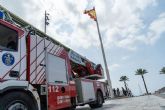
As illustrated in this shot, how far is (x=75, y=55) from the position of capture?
11727 millimetres

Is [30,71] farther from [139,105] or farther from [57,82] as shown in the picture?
[139,105]

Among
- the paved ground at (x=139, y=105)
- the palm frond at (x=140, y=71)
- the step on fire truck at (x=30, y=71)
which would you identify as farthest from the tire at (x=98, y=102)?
the palm frond at (x=140, y=71)

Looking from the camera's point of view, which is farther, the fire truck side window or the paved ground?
the paved ground

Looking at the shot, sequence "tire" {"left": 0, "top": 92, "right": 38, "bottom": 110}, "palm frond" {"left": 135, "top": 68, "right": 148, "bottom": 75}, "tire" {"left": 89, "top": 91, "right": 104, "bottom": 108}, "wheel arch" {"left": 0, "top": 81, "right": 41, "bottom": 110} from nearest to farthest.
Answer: "tire" {"left": 0, "top": 92, "right": 38, "bottom": 110} < "wheel arch" {"left": 0, "top": 81, "right": 41, "bottom": 110} < "tire" {"left": 89, "top": 91, "right": 104, "bottom": 108} < "palm frond" {"left": 135, "top": 68, "right": 148, "bottom": 75}

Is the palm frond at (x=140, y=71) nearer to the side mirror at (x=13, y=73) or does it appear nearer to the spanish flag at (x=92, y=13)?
the spanish flag at (x=92, y=13)

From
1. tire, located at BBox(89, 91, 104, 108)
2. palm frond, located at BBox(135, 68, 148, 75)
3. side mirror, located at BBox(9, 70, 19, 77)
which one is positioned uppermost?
palm frond, located at BBox(135, 68, 148, 75)

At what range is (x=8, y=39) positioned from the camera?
6164mm

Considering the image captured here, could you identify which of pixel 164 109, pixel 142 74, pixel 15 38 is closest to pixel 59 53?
pixel 15 38

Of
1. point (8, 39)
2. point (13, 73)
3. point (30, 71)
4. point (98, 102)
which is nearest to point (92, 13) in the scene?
point (98, 102)

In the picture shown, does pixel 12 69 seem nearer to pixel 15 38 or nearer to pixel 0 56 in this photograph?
pixel 0 56

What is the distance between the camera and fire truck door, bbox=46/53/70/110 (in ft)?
24.3

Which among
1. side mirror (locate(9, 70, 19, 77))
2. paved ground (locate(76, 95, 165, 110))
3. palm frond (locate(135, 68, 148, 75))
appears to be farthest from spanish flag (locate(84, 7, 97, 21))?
palm frond (locate(135, 68, 148, 75))

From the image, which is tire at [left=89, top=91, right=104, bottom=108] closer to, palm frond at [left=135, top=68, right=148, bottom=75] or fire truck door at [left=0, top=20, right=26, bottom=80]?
fire truck door at [left=0, top=20, right=26, bottom=80]

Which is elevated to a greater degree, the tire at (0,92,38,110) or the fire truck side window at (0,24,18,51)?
the fire truck side window at (0,24,18,51)
